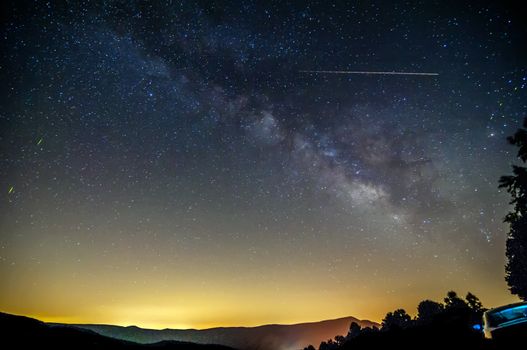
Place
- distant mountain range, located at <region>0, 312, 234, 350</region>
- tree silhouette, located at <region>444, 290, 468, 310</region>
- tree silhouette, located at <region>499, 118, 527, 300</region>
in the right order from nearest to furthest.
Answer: distant mountain range, located at <region>0, 312, 234, 350</region> → tree silhouette, located at <region>499, 118, 527, 300</region> → tree silhouette, located at <region>444, 290, 468, 310</region>

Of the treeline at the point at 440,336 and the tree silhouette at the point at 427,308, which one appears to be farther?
the tree silhouette at the point at 427,308

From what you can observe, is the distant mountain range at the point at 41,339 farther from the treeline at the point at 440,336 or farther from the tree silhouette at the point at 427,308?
the tree silhouette at the point at 427,308

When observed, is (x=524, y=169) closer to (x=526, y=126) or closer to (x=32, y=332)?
(x=526, y=126)

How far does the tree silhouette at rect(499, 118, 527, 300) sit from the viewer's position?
16297 millimetres

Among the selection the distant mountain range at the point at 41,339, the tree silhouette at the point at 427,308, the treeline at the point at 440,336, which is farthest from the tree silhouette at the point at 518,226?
the tree silhouette at the point at 427,308

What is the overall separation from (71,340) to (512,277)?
148 ft

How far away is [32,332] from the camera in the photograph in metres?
6.03

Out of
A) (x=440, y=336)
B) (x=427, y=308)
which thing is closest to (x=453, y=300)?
(x=427, y=308)

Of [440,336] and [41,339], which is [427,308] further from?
[41,339]

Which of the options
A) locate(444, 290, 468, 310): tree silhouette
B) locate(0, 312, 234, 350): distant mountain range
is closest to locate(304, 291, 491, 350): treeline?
locate(0, 312, 234, 350): distant mountain range

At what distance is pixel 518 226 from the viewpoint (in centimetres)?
2680

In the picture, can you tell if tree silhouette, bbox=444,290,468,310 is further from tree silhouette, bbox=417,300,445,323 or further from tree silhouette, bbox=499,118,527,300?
tree silhouette, bbox=499,118,527,300

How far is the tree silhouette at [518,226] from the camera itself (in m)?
16.3

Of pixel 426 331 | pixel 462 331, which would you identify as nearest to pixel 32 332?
pixel 426 331
